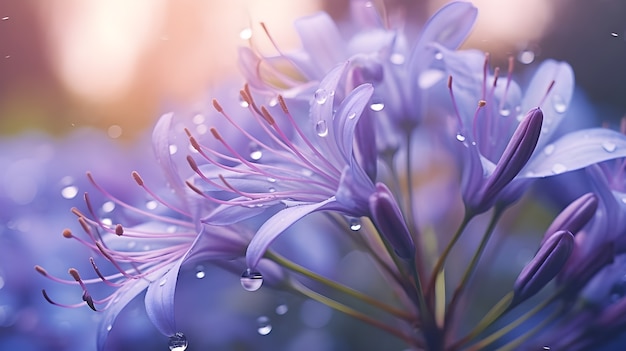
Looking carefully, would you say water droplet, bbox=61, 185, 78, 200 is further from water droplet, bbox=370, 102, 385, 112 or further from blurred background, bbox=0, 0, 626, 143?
water droplet, bbox=370, 102, 385, 112

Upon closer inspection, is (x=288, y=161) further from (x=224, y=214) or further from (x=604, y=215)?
(x=604, y=215)

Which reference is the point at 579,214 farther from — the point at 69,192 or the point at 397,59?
the point at 69,192

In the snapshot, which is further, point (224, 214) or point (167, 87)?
point (167, 87)

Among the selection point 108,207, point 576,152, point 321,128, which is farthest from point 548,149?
point 108,207

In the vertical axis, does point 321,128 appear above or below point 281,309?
above

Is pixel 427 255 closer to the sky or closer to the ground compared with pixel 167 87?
closer to the ground

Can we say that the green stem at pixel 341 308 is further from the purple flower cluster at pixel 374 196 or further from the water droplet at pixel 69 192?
the water droplet at pixel 69 192

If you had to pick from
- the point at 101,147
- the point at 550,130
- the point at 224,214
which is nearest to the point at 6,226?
the point at 101,147
